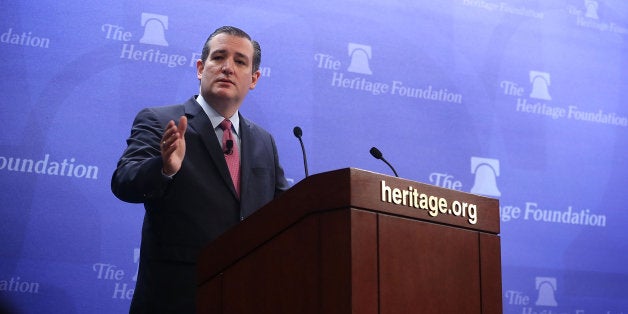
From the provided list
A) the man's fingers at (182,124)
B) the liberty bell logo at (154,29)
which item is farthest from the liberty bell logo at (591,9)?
the man's fingers at (182,124)

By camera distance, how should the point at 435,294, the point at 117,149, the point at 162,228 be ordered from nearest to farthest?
the point at 435,294 → the point at 162,228 → the point at 117,149

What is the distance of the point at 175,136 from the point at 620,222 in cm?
326

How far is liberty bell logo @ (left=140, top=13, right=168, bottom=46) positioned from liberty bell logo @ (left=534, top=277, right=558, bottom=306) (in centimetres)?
227

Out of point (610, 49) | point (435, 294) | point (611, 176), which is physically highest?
point (610, 49)

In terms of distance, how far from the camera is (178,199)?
2.40 meters

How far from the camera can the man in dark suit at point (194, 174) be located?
7.38 ft

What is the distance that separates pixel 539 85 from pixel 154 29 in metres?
2.18

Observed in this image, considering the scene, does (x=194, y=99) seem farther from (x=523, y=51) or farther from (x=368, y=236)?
(x=523, y=51)

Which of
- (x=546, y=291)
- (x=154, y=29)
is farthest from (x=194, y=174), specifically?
(x=546, y=291)

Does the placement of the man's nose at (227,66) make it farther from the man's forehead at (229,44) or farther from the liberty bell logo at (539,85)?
the liberty bell logo at (539,85)

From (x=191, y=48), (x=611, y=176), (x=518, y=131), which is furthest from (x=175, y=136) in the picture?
(x=611, y=176)

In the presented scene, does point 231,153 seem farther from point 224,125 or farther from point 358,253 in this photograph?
point 358,253

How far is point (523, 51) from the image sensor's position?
4539mm

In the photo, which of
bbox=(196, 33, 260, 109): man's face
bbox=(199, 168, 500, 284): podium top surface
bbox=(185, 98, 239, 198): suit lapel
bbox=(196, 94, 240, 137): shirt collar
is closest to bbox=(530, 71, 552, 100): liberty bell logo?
bbox=(196, 33, 260, 109): man's face
